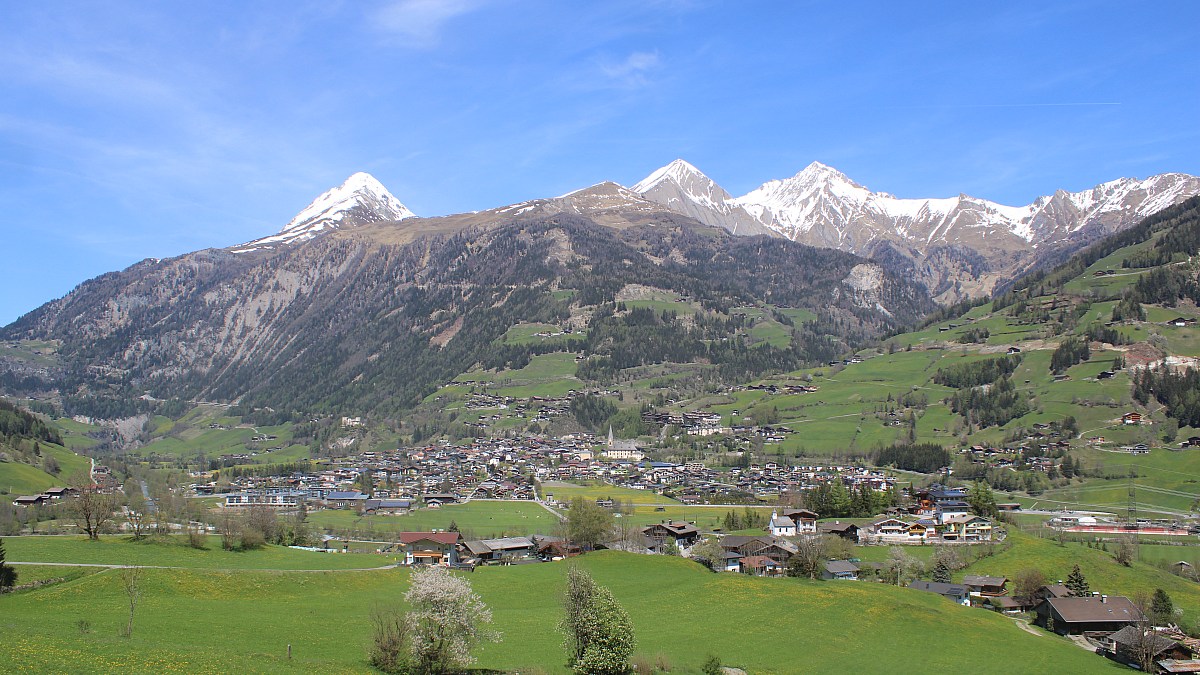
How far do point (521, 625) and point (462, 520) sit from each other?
194 ft

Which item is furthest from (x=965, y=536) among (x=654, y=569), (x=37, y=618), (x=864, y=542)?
(x=37, y=618)

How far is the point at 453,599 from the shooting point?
4166cm

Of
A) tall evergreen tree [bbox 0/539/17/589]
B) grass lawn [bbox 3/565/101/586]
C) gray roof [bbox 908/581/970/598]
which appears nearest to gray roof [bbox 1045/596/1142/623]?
gray roof [bbox 908/581/970/598]

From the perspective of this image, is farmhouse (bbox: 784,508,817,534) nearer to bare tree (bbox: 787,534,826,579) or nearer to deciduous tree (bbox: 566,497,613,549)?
bare tree (bbox: 787,534,826,579)

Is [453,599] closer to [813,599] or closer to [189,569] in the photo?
[189,569]

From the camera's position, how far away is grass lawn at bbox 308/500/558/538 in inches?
3974

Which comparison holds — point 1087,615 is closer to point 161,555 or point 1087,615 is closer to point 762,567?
point 762,567

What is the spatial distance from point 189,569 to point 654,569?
34.5 meters

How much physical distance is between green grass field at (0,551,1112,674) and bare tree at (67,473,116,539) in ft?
61.1

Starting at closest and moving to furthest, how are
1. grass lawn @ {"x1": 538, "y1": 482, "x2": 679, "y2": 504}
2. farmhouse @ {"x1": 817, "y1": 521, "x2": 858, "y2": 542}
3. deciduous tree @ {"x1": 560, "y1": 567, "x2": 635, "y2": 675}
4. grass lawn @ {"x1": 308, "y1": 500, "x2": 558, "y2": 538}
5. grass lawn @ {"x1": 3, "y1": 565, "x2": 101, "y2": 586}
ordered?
1. deciduous tree @ {"x1": 560, "y1": 567, "x2": 635, "y2": 675}
2. grass lawn @ {"x1": 3, "y1": 565, "x2": 101, "y2": 586}
3. farmhouse @ {"x1": 817, "y1": 521, "x2": 858, "y2": 542}
4. grass lawn @ {"x1": 308, "y1": 500, "x2": 558, "y2": 538}
5. grass lawn @ {"x1": 538, "y1": 482, "x2": 679, "y2": 504}

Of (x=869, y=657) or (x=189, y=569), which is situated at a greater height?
(x=189, y=569)

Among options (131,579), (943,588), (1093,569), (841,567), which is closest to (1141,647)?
(943,588)

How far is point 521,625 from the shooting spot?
53000mm

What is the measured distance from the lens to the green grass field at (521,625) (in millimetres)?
37156
